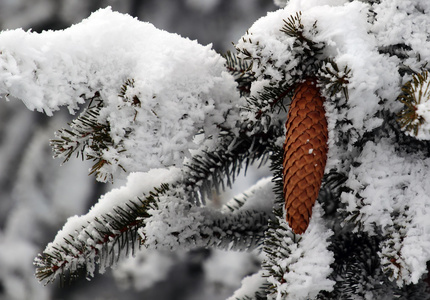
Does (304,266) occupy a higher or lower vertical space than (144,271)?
lower

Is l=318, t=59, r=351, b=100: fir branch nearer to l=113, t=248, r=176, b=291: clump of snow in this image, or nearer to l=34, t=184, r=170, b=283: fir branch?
l=34, t=184, r=170, b=283: fir branch

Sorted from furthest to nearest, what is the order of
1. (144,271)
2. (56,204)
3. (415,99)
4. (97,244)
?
(56,204)
(144,271)
(97,244)
(415,99)

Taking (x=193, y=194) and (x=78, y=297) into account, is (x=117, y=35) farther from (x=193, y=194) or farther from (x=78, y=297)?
(x=78, y=297)

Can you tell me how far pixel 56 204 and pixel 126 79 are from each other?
114 inches

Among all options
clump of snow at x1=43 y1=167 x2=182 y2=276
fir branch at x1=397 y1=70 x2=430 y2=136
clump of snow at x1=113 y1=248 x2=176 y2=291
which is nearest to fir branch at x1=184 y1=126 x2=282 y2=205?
clump of snow at x1=43 y1=167 x2=182 y2=276

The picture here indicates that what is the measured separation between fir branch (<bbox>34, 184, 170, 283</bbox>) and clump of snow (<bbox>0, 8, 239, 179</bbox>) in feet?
0.72

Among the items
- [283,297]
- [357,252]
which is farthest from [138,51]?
[357,252]

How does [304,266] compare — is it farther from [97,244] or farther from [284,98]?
[97,244]

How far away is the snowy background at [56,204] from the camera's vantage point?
3166 mm

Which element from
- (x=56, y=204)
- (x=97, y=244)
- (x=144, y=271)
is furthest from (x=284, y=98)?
(x=56, y=204)

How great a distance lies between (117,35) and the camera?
755 millimetres

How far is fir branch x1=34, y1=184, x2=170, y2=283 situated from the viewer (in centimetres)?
86

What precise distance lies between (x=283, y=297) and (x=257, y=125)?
301 millimetres

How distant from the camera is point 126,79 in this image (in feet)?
2.37
